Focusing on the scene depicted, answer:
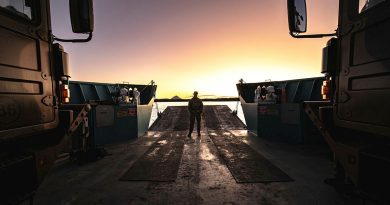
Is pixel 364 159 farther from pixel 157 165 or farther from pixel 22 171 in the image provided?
pixel 157 165

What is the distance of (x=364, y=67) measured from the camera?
6.82 feet

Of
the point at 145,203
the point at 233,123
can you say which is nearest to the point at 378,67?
the point at 145,203

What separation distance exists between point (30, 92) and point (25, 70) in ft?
0.74

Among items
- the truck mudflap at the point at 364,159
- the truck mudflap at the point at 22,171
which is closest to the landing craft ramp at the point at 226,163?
the truck mudflap at the point at 364,159

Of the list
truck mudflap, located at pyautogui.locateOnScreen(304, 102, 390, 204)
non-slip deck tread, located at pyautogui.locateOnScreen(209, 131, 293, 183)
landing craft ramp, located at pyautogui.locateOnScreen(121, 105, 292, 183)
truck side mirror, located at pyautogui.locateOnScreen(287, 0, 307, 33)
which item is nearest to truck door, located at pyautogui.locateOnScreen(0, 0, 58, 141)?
landing craft ramp, located at pyautogui.locateOnScreen(121, 105, 292, 183)

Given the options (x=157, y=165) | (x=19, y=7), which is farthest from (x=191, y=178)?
(x=19, y=7)

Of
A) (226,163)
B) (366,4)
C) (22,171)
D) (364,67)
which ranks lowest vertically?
(226,163)

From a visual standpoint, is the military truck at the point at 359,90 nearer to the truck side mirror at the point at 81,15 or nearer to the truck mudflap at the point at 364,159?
the truck mudflap at the point at 364,159

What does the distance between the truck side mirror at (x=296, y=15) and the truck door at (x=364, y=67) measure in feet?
1.33

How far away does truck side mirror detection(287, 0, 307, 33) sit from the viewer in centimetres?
248

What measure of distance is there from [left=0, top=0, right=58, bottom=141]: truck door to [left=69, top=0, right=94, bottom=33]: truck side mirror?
0.37 m

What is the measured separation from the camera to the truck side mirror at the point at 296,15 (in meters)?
2.48

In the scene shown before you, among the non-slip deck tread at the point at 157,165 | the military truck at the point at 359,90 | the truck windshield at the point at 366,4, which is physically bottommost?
the non-slip deck tread at the point at 157,165

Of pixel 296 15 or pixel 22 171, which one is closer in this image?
pixel 22 171
